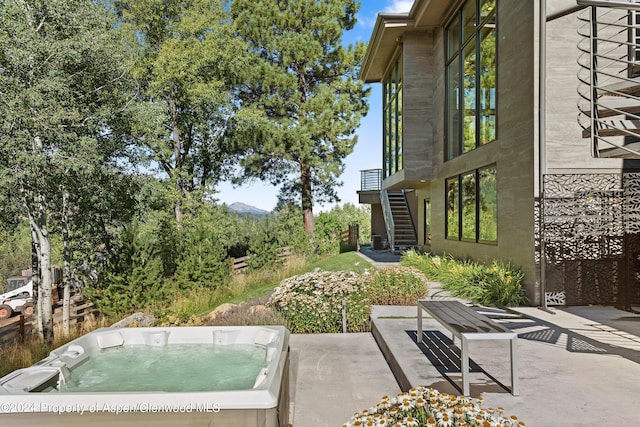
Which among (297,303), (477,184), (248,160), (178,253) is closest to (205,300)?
(178,253)

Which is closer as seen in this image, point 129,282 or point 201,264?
point 129,282

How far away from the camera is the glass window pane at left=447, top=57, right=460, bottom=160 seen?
12109 mm

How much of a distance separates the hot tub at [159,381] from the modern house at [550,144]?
16.8 feet

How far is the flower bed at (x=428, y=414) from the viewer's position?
2199 millimetres

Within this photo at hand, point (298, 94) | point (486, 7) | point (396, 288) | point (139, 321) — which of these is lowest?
point (139, 321)

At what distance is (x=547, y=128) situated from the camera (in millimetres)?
7859

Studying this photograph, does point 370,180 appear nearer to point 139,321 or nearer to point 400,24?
point 400,24

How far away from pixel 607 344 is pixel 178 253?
39.0 feet

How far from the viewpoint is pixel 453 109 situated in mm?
12492

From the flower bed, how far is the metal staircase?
1639 centimetres

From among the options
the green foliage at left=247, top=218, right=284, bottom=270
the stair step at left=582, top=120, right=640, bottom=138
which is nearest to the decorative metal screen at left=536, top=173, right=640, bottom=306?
the stair step at left=582, top=120, right=640, bottom=138

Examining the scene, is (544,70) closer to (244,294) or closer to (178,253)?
(244,294)

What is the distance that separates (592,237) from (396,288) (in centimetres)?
369

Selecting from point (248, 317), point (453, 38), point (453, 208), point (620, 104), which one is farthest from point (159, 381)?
point (453, 38)
